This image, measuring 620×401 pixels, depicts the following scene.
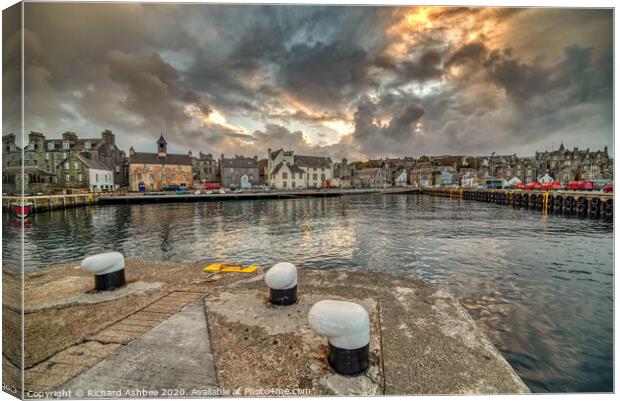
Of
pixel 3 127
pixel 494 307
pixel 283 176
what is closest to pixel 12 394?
pixel 3 127

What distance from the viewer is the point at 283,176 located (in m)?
73.4

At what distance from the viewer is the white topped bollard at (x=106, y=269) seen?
4.39 m

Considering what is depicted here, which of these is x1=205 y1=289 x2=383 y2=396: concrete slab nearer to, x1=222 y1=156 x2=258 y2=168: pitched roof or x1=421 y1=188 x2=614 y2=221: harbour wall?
x1=421 y1=188 x2=614 y2=221: harbour wall

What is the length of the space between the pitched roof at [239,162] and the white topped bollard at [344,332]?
73619mm

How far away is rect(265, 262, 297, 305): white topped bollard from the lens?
394 centimetres

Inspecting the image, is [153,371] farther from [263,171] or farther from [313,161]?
[263,171]

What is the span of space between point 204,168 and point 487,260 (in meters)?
81.5

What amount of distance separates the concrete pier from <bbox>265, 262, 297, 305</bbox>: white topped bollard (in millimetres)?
151

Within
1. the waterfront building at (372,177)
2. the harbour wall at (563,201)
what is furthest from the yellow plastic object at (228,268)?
the waterfront building at (372,177)

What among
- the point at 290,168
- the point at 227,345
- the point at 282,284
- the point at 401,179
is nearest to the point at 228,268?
the point at 282,284

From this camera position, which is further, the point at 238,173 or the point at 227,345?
the point at 238,173

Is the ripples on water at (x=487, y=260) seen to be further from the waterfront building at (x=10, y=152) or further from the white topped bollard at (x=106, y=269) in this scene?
the white topped bollard at (x=106, y=269)

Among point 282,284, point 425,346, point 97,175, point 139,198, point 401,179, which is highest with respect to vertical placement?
point 401,179

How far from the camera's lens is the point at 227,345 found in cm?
298
